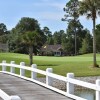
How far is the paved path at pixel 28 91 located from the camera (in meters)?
14.8

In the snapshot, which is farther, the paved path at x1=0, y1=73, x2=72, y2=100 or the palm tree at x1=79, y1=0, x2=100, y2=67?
the palm tree at x1=79, y1=0, x2=100, y2=67

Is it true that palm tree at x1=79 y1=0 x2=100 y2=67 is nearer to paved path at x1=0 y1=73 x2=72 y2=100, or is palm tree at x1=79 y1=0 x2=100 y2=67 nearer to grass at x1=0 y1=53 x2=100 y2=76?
grass at x1=0 y1=53 x2=100 y2=76

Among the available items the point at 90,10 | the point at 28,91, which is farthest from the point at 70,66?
the point at 28,91

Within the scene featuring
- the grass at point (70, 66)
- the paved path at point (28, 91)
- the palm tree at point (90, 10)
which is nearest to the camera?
the paved path at point (28, 91)

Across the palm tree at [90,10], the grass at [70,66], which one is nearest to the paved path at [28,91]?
the grass at [70,66]

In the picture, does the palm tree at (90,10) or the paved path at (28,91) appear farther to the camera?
the palm tree at (90,10)

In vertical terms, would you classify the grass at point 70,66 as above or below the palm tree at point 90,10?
below

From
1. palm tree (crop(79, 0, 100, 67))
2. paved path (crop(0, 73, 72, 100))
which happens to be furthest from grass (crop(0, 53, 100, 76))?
paved path (crop(0, 73, 72, 100))

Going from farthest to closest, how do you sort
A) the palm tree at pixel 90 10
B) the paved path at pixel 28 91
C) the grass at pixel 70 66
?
the palm tree at pixel 90 10, the grass at pixel 70 66, the paved path at pixel 28 91

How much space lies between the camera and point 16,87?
18141 millimetres

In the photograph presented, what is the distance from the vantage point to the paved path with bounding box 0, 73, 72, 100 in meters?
14.8

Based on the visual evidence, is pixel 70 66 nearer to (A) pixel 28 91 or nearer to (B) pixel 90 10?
(B) pixel 90 10

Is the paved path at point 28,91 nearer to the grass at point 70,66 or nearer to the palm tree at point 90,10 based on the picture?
the grass at point 70,66

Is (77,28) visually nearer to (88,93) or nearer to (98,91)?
(88,93)
